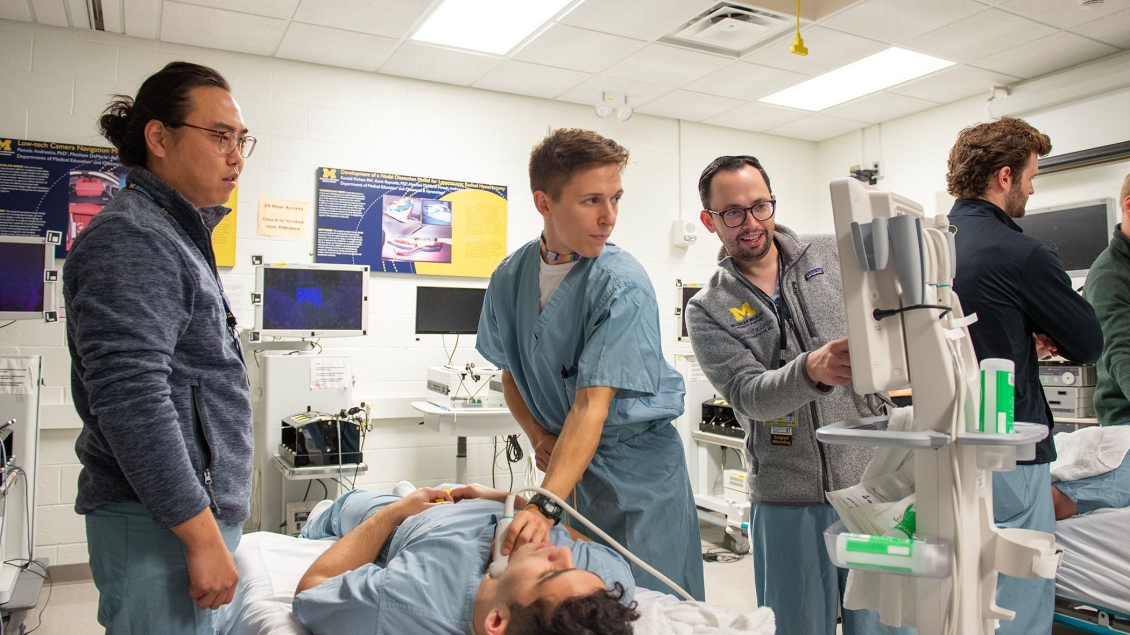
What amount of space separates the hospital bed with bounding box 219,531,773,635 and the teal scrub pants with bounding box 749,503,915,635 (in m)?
0.30

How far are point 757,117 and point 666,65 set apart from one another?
1358 mm

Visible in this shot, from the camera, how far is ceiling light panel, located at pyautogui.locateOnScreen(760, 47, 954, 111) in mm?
4523

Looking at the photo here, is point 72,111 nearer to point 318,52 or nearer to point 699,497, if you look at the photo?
point 318,52

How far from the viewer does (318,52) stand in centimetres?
435

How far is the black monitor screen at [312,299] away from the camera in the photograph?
3877 millimetres

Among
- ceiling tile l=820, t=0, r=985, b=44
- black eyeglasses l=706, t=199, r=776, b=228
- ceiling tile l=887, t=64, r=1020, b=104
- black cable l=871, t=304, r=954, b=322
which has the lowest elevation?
black cable l=871, t=304, r=954, b=322

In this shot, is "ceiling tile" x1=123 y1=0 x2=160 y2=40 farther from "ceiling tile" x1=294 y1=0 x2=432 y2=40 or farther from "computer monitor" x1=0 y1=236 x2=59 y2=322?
"computer monitor" x1=0 y1=236 x2=59 y2=322

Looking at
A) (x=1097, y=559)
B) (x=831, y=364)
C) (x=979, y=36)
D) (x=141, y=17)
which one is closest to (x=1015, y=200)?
(x=831, y=364)

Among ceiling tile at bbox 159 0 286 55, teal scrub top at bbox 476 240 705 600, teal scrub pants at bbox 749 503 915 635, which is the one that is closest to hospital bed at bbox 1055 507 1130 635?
teal scrub pants at bbox 749 503 915 635

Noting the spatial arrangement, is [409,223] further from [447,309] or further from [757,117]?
[757,117]

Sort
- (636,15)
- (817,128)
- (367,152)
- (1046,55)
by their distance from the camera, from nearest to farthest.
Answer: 1. (636,15)
2. (1046,55)
3. (367,152)
4. (817,128)

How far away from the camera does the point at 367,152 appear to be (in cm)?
467

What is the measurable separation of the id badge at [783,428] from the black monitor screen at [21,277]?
113 inches

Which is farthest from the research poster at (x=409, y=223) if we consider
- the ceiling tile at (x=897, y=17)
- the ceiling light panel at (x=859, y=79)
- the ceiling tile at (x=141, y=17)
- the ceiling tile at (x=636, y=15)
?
the ceiling tile at (x=897, y=17)
